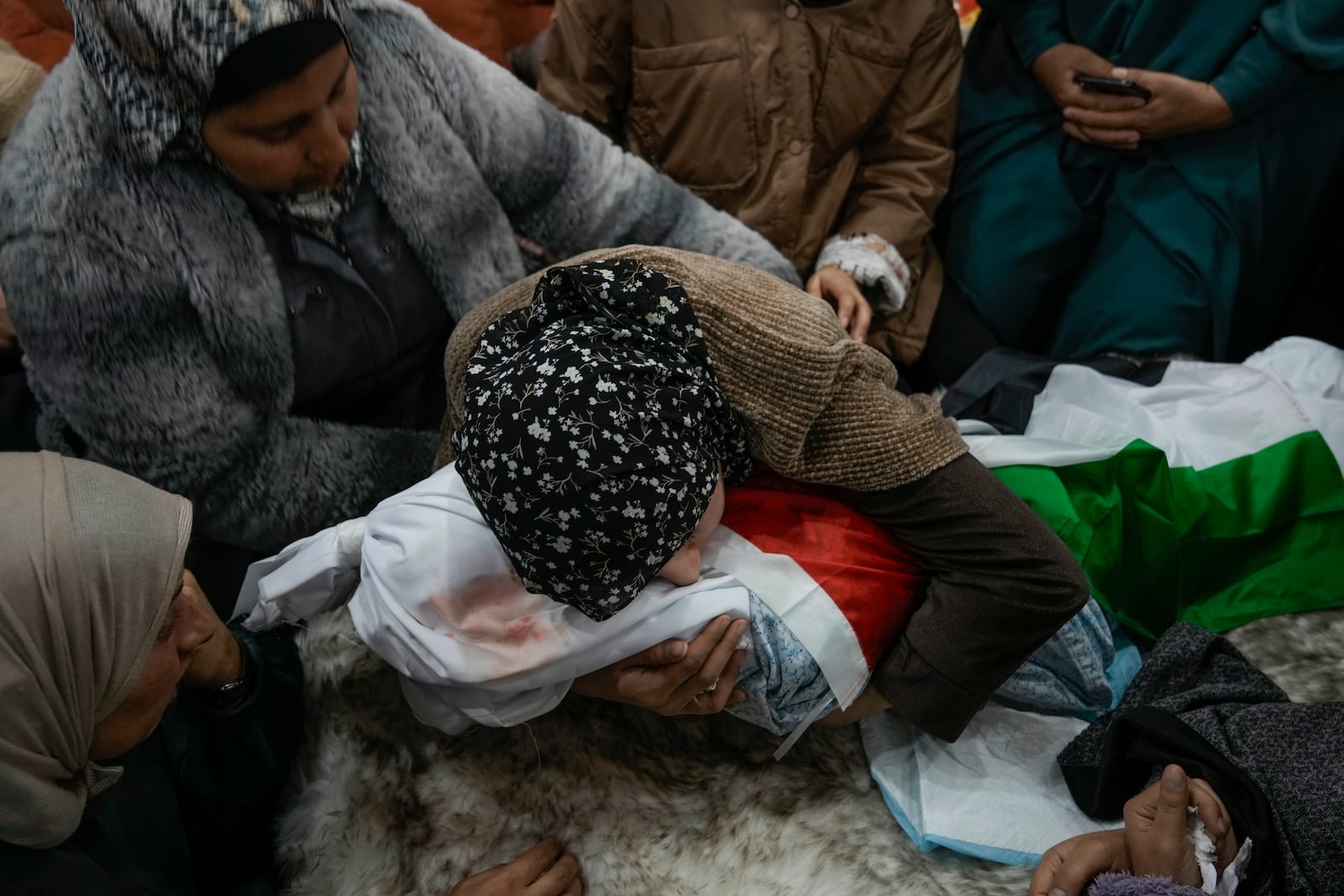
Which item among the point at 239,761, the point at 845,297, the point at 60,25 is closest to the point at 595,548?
the point at 239,761

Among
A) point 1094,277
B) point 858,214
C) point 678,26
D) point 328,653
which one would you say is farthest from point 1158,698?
point 678,26

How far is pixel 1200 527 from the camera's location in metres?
1.23

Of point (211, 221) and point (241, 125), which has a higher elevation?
point (241, 125)

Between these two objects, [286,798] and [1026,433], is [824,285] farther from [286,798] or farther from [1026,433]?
[286,798]

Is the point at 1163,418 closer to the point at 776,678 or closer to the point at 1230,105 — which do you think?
the point at 1230,105

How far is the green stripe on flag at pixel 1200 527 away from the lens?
1212mm

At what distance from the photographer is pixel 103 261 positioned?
3.45 ft

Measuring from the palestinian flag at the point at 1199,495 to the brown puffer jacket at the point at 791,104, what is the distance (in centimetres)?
41

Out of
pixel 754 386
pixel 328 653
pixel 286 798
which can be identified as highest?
pixel 754 386

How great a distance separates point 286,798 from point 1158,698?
1040 millimetres

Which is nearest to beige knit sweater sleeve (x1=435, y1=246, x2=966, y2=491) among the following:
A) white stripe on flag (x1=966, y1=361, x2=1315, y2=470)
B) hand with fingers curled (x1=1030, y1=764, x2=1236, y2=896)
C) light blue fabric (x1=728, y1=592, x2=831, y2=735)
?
light blue fabric (x1=728, y1=592, x2=831, y2=735)

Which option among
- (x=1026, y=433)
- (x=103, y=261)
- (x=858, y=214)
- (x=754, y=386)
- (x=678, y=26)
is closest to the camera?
(x=754, y=386)

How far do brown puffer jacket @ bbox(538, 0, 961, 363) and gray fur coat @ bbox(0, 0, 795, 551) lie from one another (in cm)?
14

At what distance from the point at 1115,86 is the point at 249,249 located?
127cm
